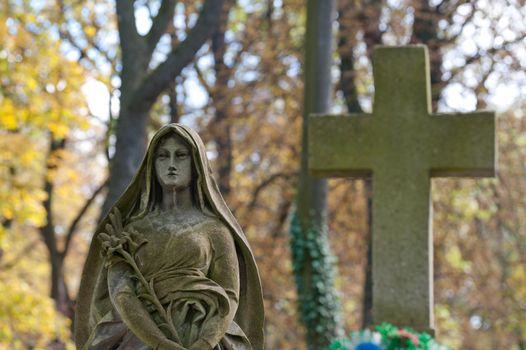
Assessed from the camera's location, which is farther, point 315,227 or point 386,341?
point 315,227

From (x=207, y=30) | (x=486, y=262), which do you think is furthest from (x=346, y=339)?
(x=486, y=262)

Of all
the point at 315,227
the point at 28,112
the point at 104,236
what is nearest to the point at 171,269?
the point at 104,236

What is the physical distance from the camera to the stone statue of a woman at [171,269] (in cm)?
551

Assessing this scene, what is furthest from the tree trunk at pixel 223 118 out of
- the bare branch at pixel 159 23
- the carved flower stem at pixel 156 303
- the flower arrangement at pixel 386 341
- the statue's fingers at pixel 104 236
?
the carved flower stem at pixel 156 303

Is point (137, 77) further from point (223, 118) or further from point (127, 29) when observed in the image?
point (223, 118)

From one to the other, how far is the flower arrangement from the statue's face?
322cm

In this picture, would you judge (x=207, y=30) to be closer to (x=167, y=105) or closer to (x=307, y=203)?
(x=307, y=203)

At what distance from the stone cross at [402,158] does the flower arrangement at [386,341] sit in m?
0.64

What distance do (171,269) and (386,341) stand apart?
3.50 m

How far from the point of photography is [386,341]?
343 inches

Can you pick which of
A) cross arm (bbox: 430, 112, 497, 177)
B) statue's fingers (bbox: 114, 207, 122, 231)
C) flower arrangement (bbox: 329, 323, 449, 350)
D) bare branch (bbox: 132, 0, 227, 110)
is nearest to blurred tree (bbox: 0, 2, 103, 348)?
bare branch (bbox: 132, 0, 227, 110)

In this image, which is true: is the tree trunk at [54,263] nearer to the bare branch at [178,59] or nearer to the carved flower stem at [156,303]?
the bare branch at [178,59]

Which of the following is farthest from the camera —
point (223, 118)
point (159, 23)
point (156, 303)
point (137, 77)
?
point (223, 118)

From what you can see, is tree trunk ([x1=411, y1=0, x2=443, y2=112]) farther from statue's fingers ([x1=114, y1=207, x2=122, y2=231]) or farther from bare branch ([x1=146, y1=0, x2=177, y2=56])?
statue's fingers ([x1=114, y1=207, x2=122, y2=231])
